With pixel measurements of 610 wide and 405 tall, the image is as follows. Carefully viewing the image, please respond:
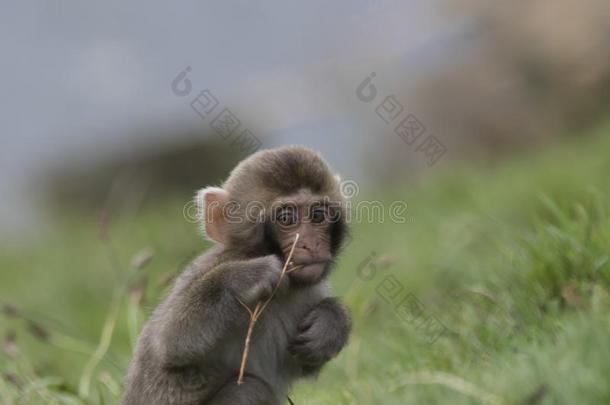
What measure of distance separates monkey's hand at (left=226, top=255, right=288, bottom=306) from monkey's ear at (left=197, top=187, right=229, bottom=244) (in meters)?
0.48

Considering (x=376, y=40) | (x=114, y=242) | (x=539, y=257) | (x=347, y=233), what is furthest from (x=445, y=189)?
(x=376, y=40)

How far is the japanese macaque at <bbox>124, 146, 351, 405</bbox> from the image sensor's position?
4.35 meters

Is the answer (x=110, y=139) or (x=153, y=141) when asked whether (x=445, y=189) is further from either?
(x=110, y=139)

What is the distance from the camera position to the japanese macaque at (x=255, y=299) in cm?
435

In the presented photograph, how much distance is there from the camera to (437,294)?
278 inches

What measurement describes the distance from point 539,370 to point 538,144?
34.7 ft

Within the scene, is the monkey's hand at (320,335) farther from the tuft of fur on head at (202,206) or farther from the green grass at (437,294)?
the tuft of fur on head at (202,206)

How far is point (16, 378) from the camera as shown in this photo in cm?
553

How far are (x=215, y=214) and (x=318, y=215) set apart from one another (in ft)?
1.67
